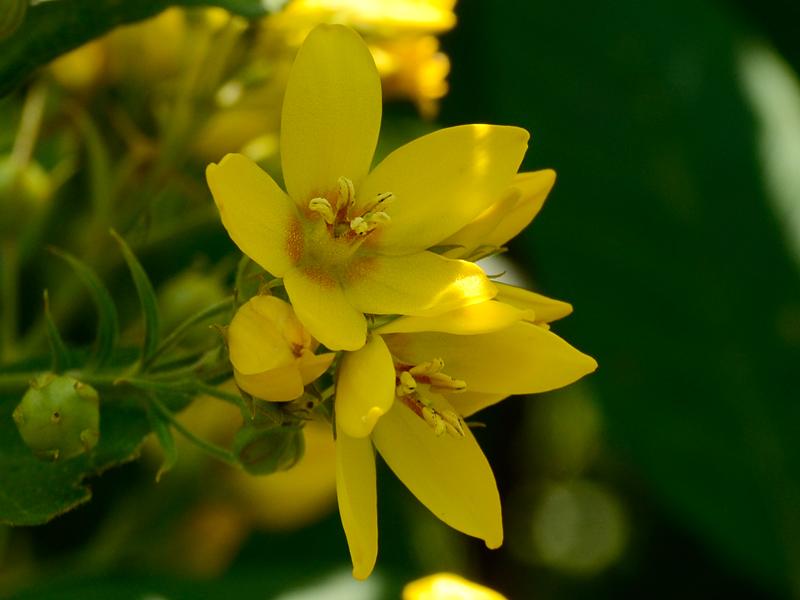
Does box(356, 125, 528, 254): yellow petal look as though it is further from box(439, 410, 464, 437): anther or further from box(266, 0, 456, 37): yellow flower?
box(266, 0, 456, 37): yellow flower

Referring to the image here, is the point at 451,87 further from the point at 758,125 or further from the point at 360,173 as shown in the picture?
the point at 360,173

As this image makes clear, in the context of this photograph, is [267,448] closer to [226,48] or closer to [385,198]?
[385,198]

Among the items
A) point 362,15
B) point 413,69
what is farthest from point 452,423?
point 413,69

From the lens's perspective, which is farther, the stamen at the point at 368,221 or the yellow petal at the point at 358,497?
the stamen at the point at 368,221

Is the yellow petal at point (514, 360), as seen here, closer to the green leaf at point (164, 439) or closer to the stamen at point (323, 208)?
the stamen at point (323, 208)

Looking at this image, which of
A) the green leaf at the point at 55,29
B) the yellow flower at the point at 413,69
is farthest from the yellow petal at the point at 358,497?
the yellow flower at the point at 413,69
